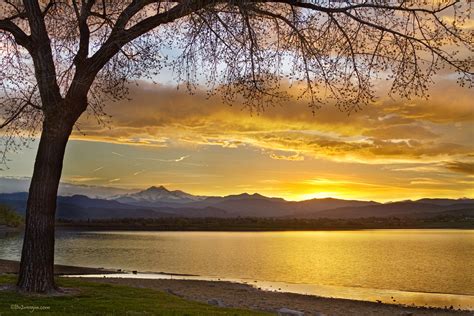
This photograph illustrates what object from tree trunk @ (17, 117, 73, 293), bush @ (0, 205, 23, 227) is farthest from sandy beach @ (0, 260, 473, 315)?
bush @ (0, 205, 23, 227)

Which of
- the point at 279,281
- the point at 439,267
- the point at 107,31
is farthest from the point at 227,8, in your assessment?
the point at 439,267

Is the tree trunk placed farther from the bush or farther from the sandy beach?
the bush

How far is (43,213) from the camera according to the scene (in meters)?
14.8

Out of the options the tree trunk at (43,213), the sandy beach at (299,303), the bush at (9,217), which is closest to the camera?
the tree trunk at (43,213)

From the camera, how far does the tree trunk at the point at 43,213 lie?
48.1 feet

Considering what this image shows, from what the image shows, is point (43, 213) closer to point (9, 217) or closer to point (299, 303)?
point (299, 303)

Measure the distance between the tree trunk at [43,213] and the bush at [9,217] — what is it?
160 m

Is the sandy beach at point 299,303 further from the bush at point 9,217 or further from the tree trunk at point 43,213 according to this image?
the bush at point 9,217

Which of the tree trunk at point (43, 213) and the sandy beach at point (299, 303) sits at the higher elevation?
the tree trunk at point (43, 213)

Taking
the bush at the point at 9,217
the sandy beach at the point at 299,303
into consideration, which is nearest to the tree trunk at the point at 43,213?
the sandy beach at the point at 299,303

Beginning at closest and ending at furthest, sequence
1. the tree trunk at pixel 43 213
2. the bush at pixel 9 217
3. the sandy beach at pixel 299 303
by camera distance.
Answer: the tree trunk at pixel 43 213 < the sandy beach at pixel 299 303 < the bush at pixel 9 217

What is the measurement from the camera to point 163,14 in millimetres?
14523

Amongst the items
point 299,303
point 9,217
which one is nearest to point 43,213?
point 299,303

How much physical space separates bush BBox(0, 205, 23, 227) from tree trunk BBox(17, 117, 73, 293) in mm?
159784
